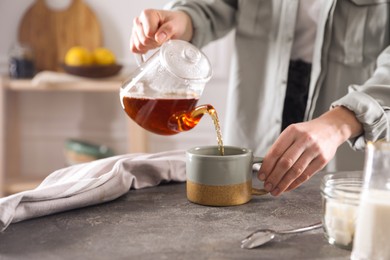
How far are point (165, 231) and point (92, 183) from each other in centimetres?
20

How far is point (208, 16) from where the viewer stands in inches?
65.9

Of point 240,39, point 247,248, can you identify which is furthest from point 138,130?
point 247,248

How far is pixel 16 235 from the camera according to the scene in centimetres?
92

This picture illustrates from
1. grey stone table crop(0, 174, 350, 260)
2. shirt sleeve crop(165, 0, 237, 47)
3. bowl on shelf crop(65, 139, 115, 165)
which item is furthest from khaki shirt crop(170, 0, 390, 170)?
bowl on shelf crop(65, 139, 115, 165)

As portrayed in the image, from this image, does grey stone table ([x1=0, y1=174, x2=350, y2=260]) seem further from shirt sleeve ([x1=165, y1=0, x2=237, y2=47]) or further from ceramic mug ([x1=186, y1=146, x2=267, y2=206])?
shirt sleeve ([x1=165, y1=0, x2=237, y2=47])

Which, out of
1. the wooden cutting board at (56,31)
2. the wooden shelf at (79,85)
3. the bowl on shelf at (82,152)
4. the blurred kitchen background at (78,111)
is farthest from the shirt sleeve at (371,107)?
the wooden cutting board at (56,31)

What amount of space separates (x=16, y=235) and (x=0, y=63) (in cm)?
232

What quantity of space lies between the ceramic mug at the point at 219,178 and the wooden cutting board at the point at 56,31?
201 centimetres

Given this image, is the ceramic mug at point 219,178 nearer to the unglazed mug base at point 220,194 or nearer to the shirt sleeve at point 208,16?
the unglazed mug base at point 220,194

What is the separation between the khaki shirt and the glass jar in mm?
577

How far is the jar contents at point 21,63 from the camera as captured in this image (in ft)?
9.18

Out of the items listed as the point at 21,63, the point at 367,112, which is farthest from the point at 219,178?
the point at 21,63

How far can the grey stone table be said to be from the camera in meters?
0.84

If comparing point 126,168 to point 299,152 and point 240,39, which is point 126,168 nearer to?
point 299,152
